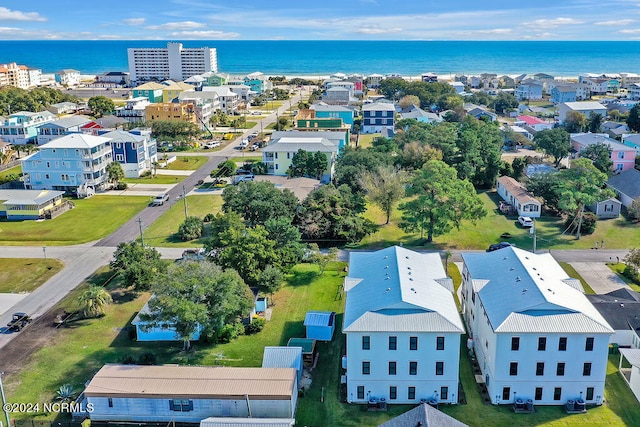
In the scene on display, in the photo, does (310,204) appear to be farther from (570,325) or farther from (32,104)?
(32,104)

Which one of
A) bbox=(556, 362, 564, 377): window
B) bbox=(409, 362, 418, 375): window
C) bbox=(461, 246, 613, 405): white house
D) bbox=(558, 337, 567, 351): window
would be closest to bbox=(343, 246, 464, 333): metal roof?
bbox=(409, 362, 418, 375): window

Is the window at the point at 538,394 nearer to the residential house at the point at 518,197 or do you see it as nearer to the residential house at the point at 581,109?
the residential house at the point at 518,197

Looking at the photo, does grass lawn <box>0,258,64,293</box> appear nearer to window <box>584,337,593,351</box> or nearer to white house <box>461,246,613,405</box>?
white house <box>461,246,613,405</box>

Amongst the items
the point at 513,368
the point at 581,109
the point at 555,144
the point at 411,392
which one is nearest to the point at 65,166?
the point at 411,392

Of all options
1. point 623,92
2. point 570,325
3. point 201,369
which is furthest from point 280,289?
point 623,92

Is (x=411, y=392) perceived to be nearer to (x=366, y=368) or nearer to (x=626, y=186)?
(x=366, y=368)

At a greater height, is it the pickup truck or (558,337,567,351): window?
(558,337,567,351): window

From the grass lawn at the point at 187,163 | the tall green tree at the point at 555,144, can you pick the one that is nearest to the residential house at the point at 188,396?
the grass lawn at the point at 187,163
